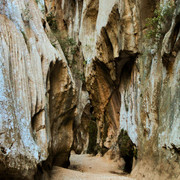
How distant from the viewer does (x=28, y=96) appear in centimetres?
772

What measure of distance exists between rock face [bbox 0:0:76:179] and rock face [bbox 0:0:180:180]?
0.10 ft

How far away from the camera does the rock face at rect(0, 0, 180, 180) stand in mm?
6832

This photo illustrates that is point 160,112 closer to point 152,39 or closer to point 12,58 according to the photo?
point 152,39

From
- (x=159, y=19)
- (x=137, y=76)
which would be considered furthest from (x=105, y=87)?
(x=159, y=19)

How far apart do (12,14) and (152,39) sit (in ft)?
20.0

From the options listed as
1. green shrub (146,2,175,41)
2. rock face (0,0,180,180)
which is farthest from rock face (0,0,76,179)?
green shrub (146,2,175,41)

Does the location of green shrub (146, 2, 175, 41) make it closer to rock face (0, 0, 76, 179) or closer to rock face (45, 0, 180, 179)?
rock face (45, 0, 180, 179)

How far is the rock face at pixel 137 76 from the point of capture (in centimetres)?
816

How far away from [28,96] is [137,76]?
20.4 ft

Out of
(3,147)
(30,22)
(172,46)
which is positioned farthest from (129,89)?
(3,147)

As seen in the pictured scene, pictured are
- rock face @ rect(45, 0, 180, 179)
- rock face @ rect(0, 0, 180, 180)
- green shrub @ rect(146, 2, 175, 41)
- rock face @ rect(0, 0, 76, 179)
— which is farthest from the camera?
green shrub @ rect(146, 2, 175, 41)

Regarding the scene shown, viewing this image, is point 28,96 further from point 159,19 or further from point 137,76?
point 137,76

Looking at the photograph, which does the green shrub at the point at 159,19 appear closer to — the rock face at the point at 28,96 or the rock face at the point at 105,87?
the rock face at the point at 105,87

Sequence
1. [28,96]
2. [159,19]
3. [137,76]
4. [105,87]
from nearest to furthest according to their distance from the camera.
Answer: [28,96], [159,19], [137,76], [105,87]
